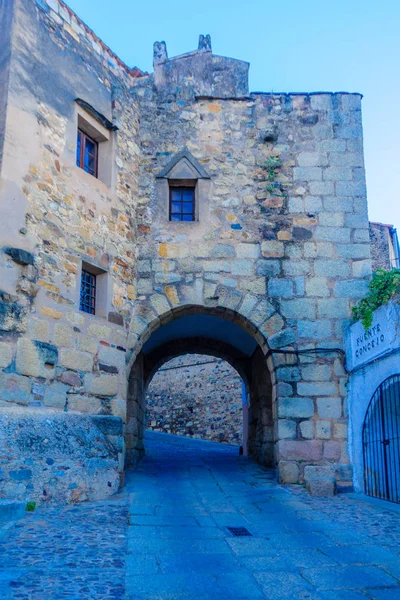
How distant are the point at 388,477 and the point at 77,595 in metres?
4.30

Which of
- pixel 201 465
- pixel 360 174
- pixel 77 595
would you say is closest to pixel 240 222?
pixel 360 174

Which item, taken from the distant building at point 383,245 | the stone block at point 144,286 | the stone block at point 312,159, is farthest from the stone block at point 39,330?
the distant building at point 383,245

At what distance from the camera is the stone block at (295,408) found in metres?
7.05

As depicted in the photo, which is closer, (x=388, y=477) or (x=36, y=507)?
(x=36, y=507)

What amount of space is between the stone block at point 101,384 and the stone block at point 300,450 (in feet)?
7.14

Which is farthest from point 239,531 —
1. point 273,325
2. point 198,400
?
point 198,400

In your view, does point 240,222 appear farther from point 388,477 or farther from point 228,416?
point 228,416

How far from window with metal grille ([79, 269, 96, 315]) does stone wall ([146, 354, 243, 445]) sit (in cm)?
1027

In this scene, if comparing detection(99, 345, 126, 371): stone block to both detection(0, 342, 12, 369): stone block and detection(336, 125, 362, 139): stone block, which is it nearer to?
detection(0, 342, 12, 369): stone block

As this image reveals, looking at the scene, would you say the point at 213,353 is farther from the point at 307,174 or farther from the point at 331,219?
the point at 307,174

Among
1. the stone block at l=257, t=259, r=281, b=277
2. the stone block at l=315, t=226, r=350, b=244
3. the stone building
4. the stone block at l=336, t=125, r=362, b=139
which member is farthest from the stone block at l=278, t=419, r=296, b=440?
the stone block at l=336, t=125, r=362, b=139

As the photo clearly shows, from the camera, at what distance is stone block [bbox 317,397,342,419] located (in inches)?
278

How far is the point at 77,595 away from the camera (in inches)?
118

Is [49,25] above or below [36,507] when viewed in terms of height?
above
